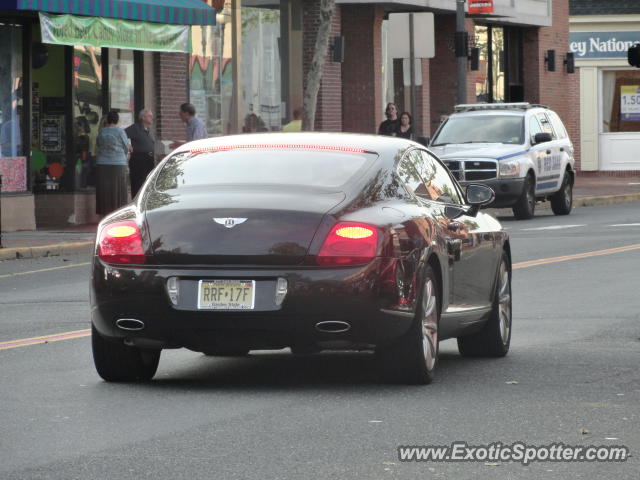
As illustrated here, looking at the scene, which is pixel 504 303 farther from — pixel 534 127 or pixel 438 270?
pixel 534 127

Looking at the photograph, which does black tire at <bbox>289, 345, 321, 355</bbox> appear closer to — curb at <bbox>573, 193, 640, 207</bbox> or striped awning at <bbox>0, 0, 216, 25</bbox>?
striped awning at <bbox>0, 0, 216, 25</bbox>

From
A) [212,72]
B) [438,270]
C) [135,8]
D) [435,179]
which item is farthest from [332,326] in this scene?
[212,72]

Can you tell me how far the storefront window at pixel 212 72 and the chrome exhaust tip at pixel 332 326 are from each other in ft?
74.0

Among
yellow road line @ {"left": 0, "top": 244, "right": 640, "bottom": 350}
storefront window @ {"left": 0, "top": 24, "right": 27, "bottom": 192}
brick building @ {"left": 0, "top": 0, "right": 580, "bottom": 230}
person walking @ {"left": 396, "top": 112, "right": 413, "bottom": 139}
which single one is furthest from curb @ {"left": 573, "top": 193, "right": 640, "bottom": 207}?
yellow road line @ {"left": 0, "top": 244, "right": 640, "bottom": 350}

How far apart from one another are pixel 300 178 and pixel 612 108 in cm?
4324

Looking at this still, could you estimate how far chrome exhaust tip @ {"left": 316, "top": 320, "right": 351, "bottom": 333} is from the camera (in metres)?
9.01

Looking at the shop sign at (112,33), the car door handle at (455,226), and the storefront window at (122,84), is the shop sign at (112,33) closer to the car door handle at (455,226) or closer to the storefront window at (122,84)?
the storefront window at (122,84)

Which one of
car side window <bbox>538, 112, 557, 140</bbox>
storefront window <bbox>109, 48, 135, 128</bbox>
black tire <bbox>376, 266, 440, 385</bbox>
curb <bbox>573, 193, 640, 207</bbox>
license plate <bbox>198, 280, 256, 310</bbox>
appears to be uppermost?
storefront window <bbox>109, 48, 135, 128</bbox>

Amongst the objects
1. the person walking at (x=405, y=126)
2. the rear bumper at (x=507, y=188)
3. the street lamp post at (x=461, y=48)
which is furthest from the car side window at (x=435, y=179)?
the street lamp post at (x=461, y=48)

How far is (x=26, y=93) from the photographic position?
26.8 meters

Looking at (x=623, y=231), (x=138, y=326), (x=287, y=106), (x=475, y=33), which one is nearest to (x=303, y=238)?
(x=138, y=326)

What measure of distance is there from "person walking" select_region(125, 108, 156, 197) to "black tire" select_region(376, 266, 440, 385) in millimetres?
18029

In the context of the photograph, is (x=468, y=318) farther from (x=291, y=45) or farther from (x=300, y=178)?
(x=291, y=45)

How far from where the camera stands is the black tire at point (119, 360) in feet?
31.4
